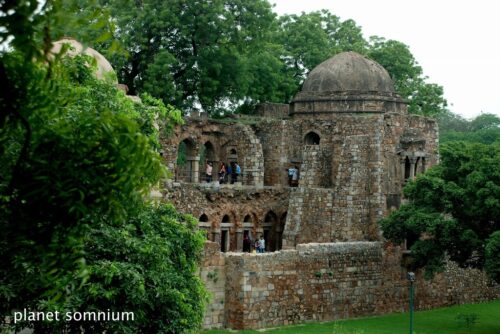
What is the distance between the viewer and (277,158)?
32375 mm

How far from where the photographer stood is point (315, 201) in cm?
2858

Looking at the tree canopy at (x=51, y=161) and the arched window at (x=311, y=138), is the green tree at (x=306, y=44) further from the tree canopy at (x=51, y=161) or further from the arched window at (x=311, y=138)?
the tree canopy at (x=51, y=161)

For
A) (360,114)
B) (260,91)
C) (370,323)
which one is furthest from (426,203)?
(260,91)

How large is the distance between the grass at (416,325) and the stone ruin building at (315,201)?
1.60 ft

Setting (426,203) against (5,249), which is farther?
→ (426,203)

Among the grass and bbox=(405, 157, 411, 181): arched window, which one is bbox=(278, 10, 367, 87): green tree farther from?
the grass

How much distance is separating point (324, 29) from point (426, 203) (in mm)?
23610

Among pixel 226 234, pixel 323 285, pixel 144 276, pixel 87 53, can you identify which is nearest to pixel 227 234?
pixel 226 234

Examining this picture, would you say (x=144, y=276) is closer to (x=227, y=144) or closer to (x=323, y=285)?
(x=323, y=285)

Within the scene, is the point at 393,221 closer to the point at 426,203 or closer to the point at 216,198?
the point at 426,203

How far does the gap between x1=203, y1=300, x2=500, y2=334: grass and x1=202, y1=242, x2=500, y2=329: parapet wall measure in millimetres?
391

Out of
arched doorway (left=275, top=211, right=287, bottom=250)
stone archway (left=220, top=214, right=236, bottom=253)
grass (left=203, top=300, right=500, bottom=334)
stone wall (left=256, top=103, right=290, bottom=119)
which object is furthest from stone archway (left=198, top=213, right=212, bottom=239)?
stone wall (left=256, top=103, right=290, bottom=119)

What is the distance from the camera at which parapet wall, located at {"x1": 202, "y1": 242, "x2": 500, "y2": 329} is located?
22.0m

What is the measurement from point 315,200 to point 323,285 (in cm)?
488
